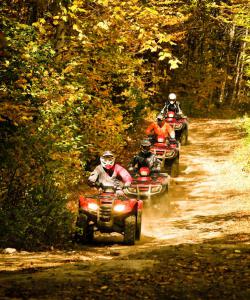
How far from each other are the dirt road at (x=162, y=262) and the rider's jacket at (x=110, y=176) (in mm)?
1141

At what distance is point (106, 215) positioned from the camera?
8.47 m

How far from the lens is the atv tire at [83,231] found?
8.48 meters

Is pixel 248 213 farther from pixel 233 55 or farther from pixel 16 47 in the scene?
pixel 233 55

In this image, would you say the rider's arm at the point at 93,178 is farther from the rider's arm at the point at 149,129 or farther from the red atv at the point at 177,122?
the red atv at the point at 177,122

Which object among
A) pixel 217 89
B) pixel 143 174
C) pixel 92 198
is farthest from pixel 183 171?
pixel 217 89

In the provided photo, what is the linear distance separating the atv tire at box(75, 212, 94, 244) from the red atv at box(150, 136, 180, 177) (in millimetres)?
6736

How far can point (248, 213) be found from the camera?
35.4 ft

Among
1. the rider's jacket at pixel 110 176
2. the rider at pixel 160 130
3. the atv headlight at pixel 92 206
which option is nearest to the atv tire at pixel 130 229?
the atv headlight at pixel 92 206

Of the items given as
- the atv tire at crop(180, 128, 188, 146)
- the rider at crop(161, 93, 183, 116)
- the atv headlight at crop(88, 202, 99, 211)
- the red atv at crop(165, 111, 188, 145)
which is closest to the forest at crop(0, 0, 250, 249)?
the atv headlight at crop(88, 202, 99, 211)

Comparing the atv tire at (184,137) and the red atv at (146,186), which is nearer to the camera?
the red atv at (146,186)

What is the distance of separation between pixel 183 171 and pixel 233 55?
27.1 metres

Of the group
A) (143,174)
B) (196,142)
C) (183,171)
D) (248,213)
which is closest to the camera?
(248,213)

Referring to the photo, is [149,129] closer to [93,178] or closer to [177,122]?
[177,122]

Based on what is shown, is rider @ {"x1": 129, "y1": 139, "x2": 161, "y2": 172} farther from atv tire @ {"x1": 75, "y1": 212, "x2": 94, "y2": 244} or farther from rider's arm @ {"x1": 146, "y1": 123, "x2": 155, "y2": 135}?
atv tire @ {"x1": 75, "y1": 212, "x2": 94, "y2": 244}
